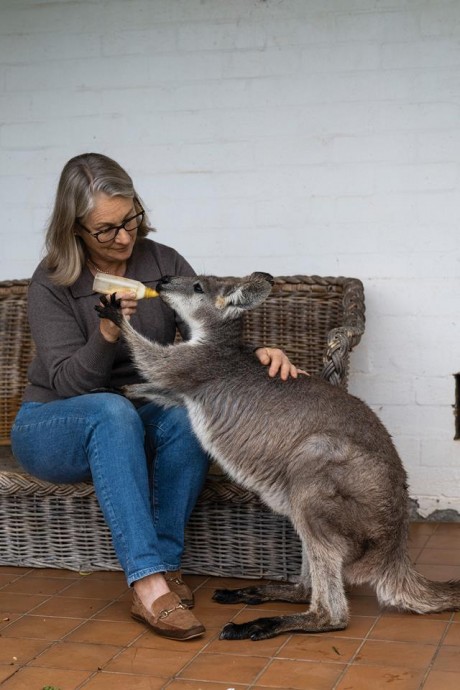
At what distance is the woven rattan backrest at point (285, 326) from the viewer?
217 inches

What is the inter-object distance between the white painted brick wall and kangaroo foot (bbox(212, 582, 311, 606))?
155 centimetres

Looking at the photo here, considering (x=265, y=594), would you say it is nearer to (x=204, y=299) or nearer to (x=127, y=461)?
(x=127, y=461)

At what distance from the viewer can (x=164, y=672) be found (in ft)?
12.0

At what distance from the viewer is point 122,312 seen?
13.8ft

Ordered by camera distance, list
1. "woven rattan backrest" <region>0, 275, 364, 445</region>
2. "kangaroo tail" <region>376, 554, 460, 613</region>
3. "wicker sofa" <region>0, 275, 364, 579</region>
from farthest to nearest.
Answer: "woven rattan backrest" <region>0, 275, 364, 445</region> < "wicker sofa" <region>0, 275, 364, 579</region> < "kangaroo tail" <region>376, 554, 460, 613</region>

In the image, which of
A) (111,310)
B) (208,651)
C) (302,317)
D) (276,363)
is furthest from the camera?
(302,317)

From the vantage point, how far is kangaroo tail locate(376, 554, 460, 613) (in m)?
4.03

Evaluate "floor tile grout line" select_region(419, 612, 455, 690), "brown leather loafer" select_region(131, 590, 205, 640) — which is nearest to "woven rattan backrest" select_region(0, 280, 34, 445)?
"brown leather loafer" select_region(131, 590, 205, 640)

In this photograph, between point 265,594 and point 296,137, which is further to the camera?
point 296,137

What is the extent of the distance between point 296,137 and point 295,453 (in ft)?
7.30

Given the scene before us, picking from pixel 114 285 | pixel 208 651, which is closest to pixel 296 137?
pixel 114 285

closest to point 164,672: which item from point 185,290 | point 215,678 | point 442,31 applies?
point 215,678

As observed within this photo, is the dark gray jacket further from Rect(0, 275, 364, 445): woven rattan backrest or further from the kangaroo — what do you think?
Rect(0, 275, 364, 445): woven rattan backrest

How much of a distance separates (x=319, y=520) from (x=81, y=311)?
1.43 m
